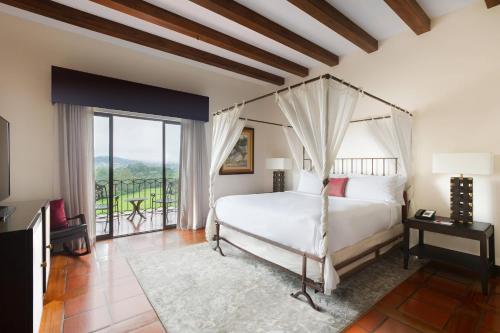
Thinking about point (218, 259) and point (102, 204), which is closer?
point (218, 259)

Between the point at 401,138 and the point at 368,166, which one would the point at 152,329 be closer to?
the point at 401,138

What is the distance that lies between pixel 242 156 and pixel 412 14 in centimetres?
363

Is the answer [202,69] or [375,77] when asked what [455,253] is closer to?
[375,77]

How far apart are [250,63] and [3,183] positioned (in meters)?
3.94

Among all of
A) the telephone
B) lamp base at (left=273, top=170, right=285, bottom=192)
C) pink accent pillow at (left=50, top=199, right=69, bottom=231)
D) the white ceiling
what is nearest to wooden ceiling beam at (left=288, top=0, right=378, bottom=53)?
the white ceiling

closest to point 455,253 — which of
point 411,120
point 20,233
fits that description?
point 411,120

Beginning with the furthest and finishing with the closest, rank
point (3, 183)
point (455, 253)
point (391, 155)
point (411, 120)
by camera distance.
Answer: point (391, 155), point (411, 120), point (455, 253), point (3, 183)

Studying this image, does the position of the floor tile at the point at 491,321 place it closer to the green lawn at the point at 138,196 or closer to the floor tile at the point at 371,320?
the floor tile at the point at 371,320

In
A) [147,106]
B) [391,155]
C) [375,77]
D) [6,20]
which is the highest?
[6,20]

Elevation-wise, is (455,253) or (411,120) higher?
(411,120)

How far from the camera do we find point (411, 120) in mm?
3451

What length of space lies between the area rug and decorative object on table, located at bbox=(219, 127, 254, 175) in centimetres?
226

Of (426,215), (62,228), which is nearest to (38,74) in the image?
(62,228)

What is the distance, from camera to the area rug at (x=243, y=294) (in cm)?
190
